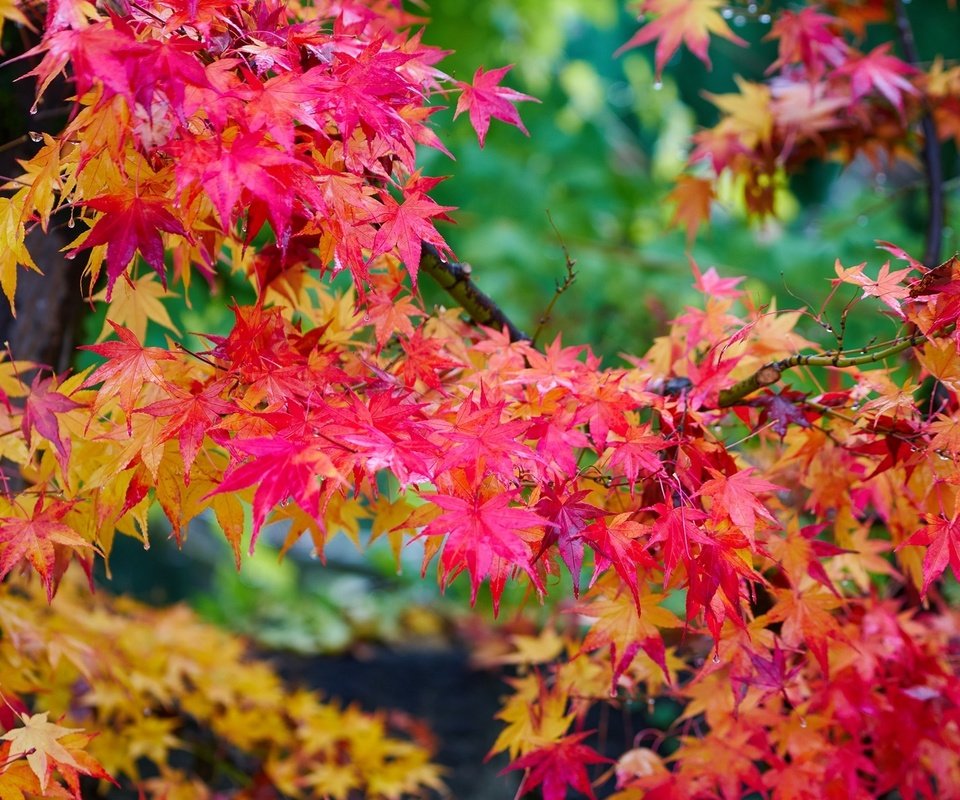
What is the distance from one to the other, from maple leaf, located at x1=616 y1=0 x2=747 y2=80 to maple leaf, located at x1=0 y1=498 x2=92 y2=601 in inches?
51.2

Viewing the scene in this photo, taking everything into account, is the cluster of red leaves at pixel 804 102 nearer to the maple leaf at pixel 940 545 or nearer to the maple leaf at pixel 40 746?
the maple leaf at pixel 940 545

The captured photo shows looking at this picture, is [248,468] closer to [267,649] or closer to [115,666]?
[115,666]

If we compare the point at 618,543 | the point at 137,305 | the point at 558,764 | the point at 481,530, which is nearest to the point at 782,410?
the point at 618,543

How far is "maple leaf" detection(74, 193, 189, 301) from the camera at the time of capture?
3.16ft

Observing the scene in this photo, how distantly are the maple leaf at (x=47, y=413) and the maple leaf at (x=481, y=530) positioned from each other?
459mm

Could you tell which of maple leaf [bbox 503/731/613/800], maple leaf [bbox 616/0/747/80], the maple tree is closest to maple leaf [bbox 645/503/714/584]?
the maple tree

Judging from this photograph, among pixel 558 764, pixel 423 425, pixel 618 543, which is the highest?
pixel 423 425

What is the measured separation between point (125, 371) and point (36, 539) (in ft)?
0.80

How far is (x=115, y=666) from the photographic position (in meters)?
1.75

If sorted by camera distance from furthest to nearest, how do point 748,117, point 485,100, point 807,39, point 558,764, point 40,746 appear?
point 748,117 → point 807,39 → point 558,764 → point 485,100 → point 40,746

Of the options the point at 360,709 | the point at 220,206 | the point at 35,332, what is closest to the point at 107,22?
the point at 220,206

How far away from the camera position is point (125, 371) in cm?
106

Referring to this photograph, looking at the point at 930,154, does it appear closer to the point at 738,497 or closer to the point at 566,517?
the point at 738,497

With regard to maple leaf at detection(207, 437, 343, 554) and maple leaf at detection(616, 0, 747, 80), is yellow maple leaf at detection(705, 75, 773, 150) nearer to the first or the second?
maple leaf at detection(616, 0, 747, 80)
